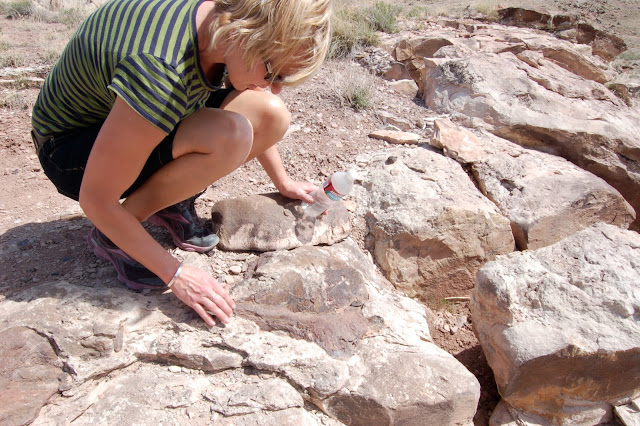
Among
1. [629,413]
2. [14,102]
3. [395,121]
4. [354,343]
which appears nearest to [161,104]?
[354,343]

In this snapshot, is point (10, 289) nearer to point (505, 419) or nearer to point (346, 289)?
point (346, 289)

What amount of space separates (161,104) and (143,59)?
122mm

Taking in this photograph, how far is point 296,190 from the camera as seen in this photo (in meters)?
2.15

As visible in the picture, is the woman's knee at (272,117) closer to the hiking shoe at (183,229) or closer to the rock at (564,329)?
the hiking shoe at (183,229)

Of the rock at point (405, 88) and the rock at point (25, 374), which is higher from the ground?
the rock at point (405, 88)

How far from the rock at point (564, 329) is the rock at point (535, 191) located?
55cm

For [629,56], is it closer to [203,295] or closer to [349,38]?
[349,38]

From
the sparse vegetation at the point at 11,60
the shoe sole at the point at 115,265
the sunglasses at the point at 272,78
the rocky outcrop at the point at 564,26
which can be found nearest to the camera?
the sunglasses at the point at 272,78

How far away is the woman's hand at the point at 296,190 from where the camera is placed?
7.02 ft

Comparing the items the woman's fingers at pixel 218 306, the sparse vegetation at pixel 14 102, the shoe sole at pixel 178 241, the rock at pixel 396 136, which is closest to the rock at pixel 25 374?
the woman's fingers at pixel 218 306

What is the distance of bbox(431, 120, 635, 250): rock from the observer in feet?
8.76

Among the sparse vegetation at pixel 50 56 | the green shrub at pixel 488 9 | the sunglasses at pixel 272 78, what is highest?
the sunglasses at pixel 272 78

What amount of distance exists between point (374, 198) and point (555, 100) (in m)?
1.85

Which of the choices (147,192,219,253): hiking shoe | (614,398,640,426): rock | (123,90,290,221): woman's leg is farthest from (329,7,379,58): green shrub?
(614,398,640,426): rock
